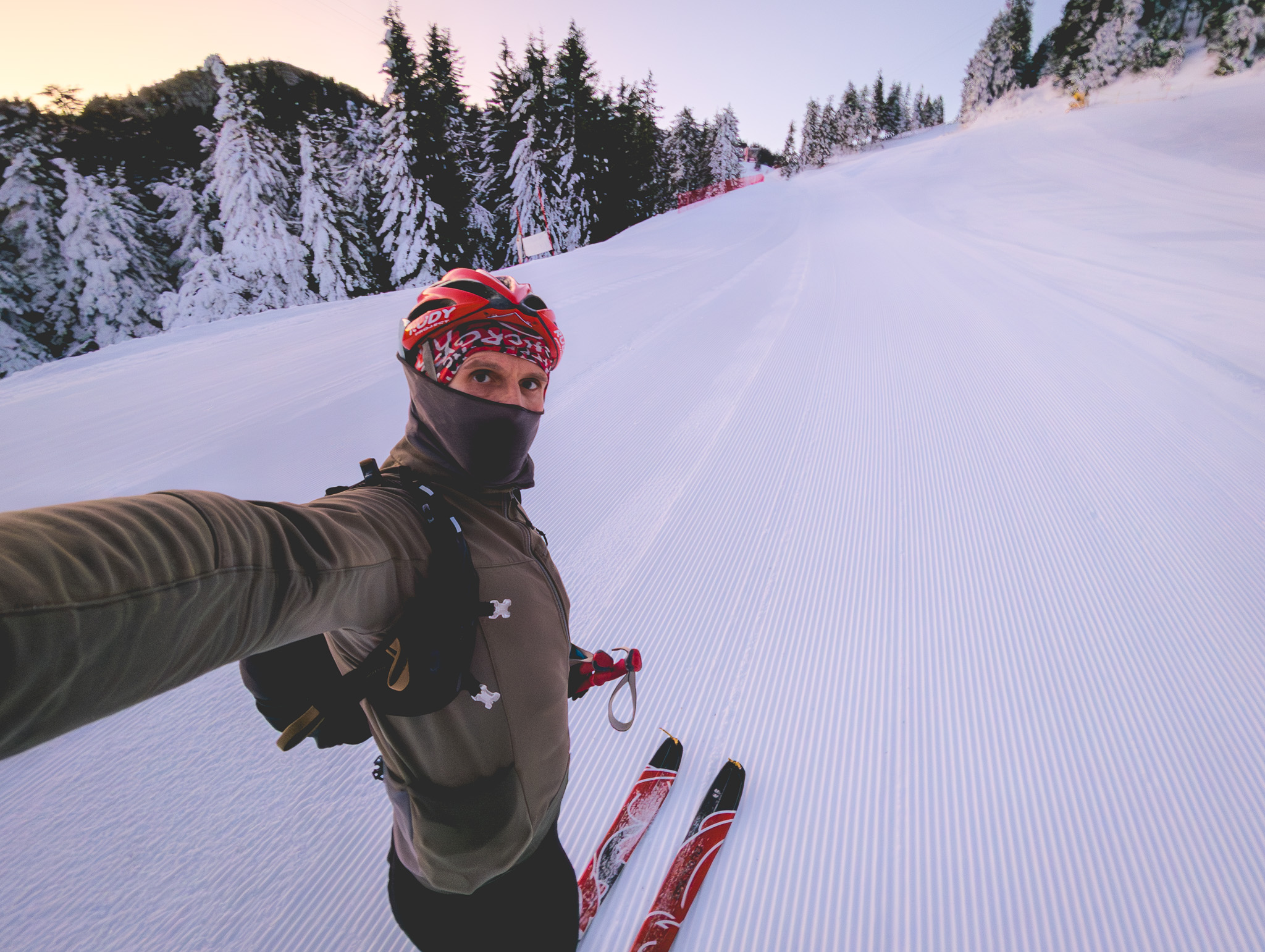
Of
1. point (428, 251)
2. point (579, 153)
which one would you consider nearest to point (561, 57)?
point (579, 153)

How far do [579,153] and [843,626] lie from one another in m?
23.7

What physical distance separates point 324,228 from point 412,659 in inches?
881

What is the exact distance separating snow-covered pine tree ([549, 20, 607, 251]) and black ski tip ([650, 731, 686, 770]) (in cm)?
2342

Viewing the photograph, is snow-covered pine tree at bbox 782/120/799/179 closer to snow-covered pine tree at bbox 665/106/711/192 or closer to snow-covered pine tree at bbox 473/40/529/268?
snow-covered pine tree at bbox 665/106/711/192

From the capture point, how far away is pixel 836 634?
2.43m

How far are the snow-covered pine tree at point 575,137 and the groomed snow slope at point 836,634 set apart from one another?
61.4 feet

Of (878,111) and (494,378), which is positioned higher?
(878,111)

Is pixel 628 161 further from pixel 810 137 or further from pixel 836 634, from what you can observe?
pixel 810 137

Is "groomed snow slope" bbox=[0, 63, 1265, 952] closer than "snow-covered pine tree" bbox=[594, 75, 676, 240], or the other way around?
"groomed snow slope" bbox=[0, 63, 1265, 952]

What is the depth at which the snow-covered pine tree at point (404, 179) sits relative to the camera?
17.5 meters

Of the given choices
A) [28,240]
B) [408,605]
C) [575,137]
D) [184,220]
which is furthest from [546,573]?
[184,220]

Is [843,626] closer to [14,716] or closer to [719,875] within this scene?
[719,875]

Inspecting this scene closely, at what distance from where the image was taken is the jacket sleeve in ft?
1.47

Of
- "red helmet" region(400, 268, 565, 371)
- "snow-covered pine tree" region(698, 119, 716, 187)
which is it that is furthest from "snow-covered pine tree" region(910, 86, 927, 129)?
"red helmet" region(400, 268, 565, 371)
